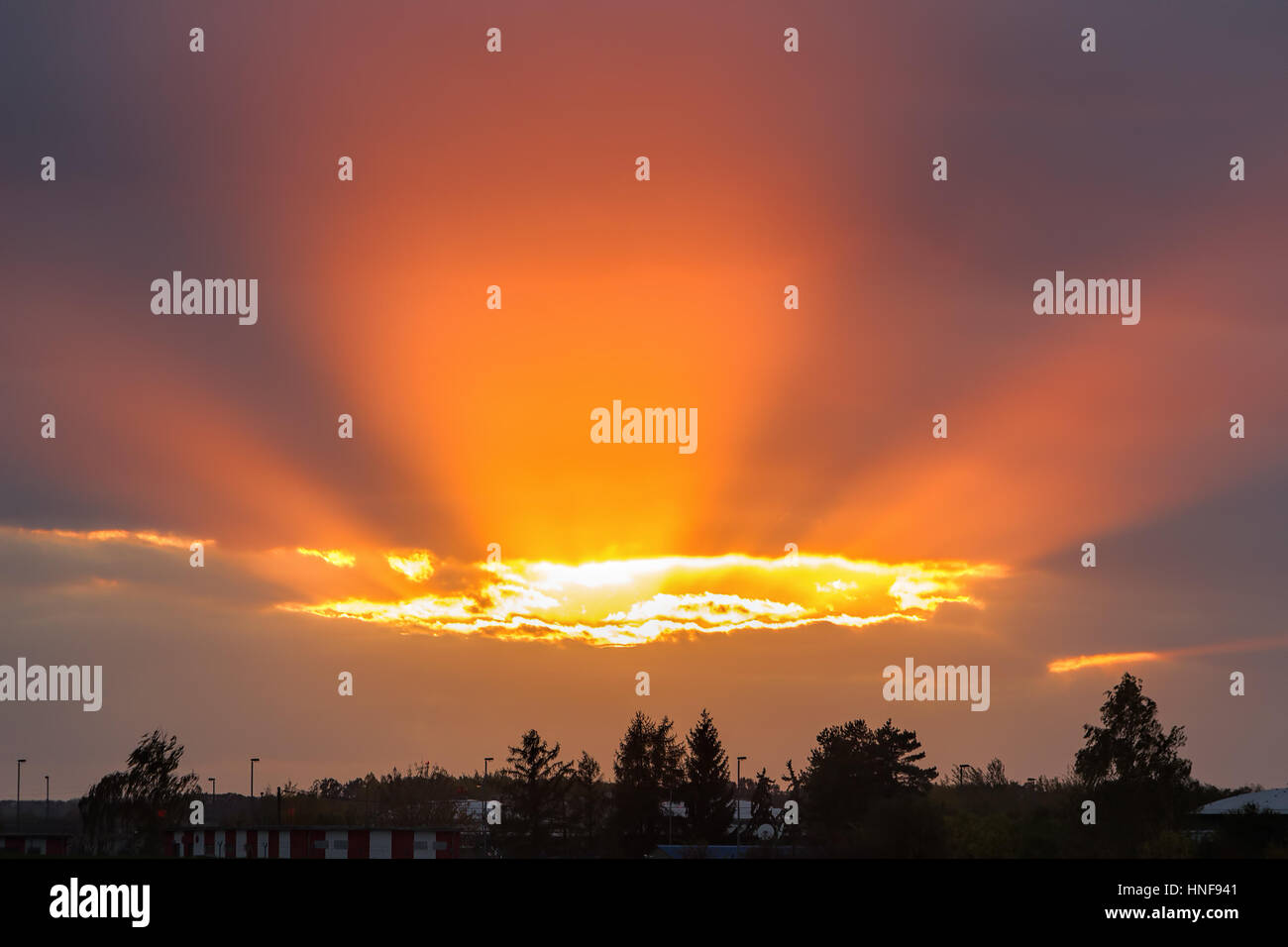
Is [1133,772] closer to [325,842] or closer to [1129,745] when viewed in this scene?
[1129,745]

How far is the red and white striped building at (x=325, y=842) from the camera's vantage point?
470 feet

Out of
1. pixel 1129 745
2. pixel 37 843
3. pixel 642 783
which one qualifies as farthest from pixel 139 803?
pixel 1129 745

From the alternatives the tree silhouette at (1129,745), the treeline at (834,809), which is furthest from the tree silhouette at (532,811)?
the tree silhouette at (1129,745)

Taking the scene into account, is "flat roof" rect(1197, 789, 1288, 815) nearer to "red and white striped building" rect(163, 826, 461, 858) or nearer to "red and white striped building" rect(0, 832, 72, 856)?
"red and white striped building" rect(163, 826, 461, 858)

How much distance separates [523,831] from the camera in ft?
614

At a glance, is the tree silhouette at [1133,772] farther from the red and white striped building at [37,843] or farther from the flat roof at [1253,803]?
the red and white striped building at [37,843]

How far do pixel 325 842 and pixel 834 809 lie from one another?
59.8 m

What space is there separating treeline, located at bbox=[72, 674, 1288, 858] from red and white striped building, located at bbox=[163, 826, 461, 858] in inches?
388

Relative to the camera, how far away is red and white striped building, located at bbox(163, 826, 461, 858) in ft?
470
